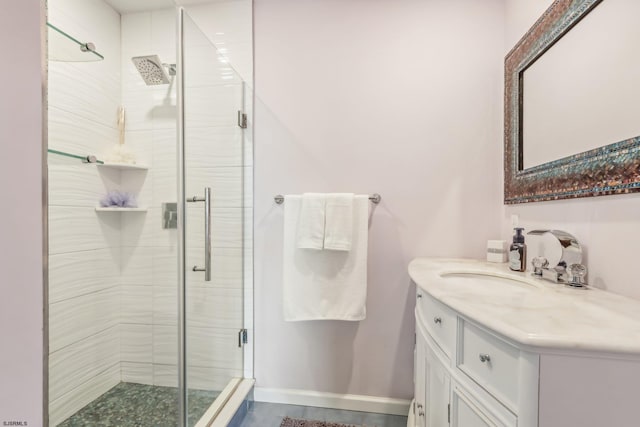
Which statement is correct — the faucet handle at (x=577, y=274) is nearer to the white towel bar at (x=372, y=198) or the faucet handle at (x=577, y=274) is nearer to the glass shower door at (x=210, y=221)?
the white towel bar at (x=372, y=198)

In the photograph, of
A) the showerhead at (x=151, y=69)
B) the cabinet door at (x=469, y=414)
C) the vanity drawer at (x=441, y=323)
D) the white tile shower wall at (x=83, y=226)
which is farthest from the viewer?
the showerhead at (x=151, y=69)

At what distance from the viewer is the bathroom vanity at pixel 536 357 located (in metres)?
0.50

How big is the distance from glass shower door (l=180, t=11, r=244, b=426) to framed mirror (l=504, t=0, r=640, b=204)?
4.74 ft

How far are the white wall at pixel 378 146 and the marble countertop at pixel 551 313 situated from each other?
583mm

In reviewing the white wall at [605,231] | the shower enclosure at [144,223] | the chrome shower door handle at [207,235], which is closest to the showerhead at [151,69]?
the shower enclosure at [144,223]

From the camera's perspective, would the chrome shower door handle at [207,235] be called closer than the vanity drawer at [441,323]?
No

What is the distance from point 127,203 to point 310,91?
1.17m

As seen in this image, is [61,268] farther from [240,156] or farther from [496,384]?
[496,384]

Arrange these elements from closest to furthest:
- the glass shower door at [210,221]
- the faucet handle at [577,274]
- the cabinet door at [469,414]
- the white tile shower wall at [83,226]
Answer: the cabinet door at [469,414], the faucet handle at [577,274], the white tile shower wall at [83,226], the glass shower door at [210,221]

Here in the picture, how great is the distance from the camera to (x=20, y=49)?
87 centimetres

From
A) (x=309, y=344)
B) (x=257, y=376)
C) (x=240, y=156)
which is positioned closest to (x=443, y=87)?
(x=240, y=156)

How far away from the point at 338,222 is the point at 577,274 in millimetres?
943

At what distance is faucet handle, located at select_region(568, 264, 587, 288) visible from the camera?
90 centimetres

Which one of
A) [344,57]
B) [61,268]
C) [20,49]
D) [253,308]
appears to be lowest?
[253,308]
